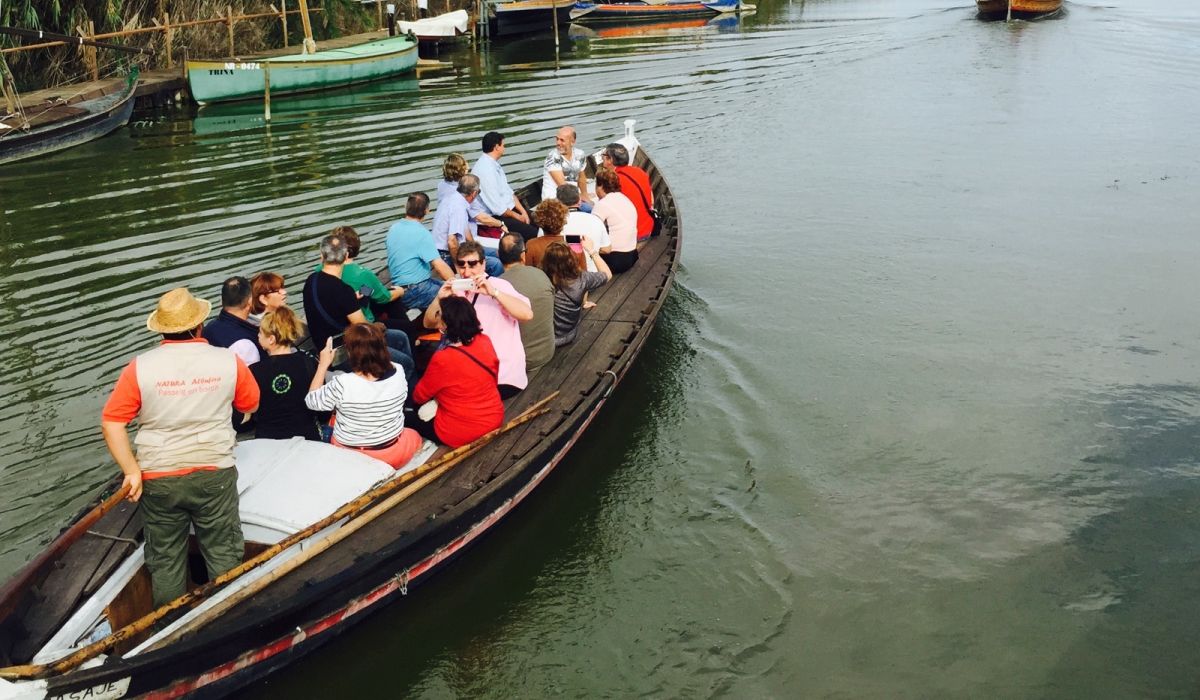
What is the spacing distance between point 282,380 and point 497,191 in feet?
18.2

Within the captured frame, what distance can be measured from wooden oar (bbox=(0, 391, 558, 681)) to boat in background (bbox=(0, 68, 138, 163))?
16991mm

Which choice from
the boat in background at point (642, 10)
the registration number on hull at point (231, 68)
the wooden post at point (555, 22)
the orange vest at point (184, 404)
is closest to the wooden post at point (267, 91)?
the registration number on hull at point (231, 68)

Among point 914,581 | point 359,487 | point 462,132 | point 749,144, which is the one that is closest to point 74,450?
point 359,487

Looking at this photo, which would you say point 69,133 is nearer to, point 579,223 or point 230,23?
point 230,23

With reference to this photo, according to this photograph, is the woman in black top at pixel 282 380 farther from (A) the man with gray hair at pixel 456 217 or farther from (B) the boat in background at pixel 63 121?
(B) the boat in background at pixel 63 121

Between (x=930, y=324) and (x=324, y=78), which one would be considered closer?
(x=930, y=324)

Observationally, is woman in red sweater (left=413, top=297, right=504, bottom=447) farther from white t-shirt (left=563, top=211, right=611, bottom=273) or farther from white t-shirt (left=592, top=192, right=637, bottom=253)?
white t-shirt (left=592, top=192, right=637, bottom=253)

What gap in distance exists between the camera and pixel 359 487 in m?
7.09

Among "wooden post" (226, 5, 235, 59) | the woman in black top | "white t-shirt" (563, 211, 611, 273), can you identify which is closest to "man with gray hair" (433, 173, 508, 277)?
"white t-shirt" (563, 211, 611, 273)

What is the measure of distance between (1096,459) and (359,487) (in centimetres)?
698

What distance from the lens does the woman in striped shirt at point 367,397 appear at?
23.2 ft

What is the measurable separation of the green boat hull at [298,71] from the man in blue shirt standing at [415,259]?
702 inches

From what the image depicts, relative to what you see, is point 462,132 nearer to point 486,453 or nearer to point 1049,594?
point 486,453

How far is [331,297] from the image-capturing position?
8531 millimetres
